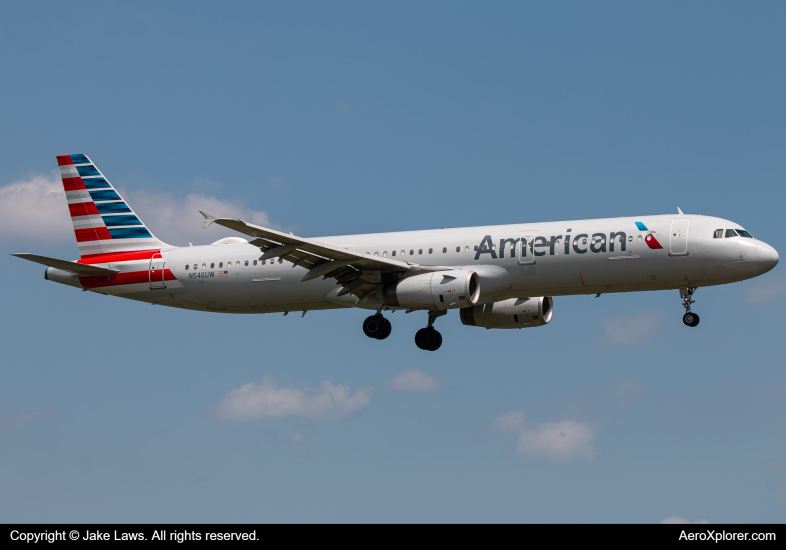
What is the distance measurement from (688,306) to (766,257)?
11.1 feet

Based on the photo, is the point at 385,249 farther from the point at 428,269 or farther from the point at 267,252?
the point at 267,252

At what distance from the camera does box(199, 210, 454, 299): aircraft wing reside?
112 ft

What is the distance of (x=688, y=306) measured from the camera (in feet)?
115

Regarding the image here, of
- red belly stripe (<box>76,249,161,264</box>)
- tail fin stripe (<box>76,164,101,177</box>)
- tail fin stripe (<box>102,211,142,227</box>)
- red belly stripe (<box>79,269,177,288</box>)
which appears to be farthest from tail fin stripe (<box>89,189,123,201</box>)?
red belly stripe (<box>79,269,177,288</box>)

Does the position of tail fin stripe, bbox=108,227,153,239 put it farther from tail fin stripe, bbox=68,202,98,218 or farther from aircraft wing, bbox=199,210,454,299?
aircraft wing, bbox=199,210,454,299

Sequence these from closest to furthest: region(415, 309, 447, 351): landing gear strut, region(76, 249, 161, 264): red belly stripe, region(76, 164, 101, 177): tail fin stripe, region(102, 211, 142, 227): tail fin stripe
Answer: region(415, 309, 447, 351): landing gear strut
region(76, 249, 161, 264): red belly stripe
region(102, 211, 142, 227): tail fin stripe
region(76, 164, 101, 177): tail fin stripe

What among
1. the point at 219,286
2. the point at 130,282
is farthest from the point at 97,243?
the point at 219,286

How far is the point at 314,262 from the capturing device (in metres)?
36.5

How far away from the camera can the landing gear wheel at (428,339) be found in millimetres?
40469

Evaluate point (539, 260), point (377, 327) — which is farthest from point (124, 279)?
point (539, 260)

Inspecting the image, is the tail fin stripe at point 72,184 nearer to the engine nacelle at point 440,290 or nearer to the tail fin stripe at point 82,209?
the tail fin stripe at point 82,209

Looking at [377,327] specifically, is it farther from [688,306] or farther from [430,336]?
[688,306]

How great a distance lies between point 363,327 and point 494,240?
694 centimetres

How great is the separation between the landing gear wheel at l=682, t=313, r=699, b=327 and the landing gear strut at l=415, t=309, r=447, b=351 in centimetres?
1043
